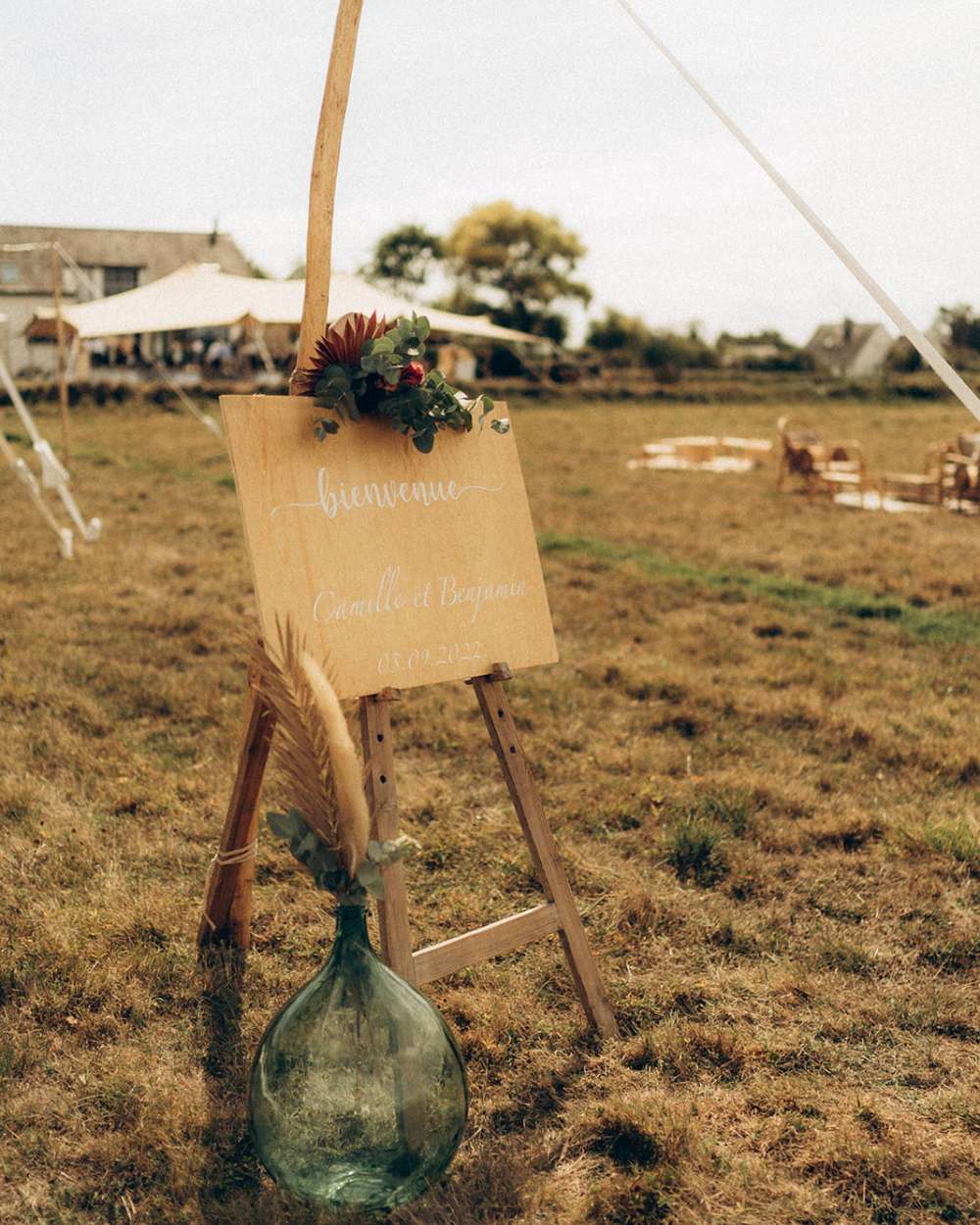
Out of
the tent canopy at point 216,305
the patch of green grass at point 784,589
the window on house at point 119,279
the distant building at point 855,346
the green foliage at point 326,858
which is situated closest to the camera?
the green foliage at point 326,858

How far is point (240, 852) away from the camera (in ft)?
10.0

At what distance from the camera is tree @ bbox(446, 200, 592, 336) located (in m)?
53.8

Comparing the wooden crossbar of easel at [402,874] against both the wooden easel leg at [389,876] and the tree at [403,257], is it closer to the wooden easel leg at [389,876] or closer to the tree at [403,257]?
the wooden easel leg at [389,876]

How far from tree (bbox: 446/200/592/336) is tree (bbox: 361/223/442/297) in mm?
9561

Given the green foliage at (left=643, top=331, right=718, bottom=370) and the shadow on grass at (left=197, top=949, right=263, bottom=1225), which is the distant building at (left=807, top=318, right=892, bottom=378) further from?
the shadow on grass at (left=197, top=949, right=263, bottom=1225)

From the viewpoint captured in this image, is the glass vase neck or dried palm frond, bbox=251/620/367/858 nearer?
dried palm frond, bbox=251/620/367/858

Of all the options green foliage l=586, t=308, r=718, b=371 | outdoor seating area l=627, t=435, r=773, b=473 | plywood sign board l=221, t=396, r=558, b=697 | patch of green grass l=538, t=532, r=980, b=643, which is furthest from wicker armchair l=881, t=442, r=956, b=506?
green foliage l=586, t=308, r=718, b=371

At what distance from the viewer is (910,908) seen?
3568mm

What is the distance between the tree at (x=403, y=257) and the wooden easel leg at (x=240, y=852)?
2493 inches

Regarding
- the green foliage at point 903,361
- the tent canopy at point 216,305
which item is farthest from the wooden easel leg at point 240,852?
the green foliage at point 903,361

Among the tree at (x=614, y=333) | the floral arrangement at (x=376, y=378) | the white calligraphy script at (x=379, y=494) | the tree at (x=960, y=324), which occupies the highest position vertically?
the tree at (x=614, y=333)

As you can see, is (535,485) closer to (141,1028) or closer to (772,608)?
(772,608)

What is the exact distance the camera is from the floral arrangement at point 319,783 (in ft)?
6.63

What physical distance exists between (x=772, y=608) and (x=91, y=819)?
5.00 meters
